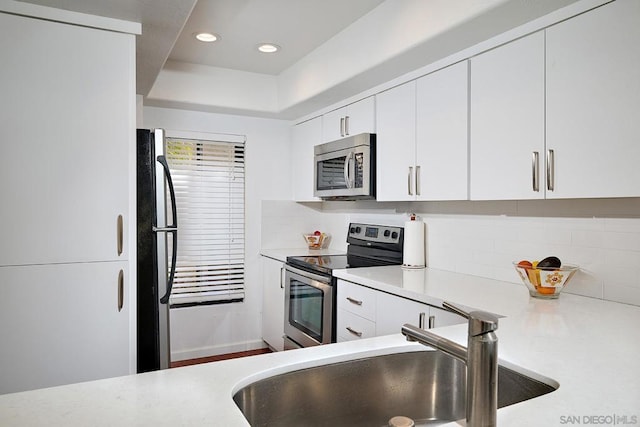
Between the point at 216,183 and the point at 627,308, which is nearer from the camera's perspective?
the point at 627,308

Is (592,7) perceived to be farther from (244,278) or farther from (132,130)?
(244,278)

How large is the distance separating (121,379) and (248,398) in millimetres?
288

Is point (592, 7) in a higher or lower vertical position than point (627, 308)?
higher

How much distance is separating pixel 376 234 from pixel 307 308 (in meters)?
0.76

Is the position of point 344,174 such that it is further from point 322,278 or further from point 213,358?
point 213,358

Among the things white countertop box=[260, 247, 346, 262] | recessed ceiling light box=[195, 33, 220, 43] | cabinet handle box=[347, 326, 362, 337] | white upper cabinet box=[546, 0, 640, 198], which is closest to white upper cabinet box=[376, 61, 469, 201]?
white upper cabinet box=[546, 0, 640, 198]

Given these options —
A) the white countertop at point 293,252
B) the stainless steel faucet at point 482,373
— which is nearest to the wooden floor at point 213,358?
the white countertop at point 293,252

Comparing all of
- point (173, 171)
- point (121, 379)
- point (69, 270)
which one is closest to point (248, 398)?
point (121, 379)

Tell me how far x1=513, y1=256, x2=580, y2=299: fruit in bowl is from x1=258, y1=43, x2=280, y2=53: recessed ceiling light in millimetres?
2251

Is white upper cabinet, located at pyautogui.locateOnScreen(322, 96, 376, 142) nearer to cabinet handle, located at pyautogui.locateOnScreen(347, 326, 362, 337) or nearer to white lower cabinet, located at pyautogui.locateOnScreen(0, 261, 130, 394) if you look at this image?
cabinet handle, located at pyautogui.locateOnScreen(347, 326, 362, 337)

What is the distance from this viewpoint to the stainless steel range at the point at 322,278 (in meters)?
2.85

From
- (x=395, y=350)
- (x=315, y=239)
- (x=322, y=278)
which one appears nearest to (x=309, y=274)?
(x=322, y=278)

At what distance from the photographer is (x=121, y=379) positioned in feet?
3.29

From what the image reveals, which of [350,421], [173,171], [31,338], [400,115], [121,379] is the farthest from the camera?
[173,171]
